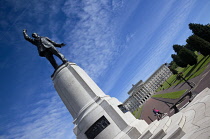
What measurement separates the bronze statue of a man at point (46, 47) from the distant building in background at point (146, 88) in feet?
352

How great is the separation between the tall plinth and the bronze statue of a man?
1.11 metres

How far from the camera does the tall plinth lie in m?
7.17

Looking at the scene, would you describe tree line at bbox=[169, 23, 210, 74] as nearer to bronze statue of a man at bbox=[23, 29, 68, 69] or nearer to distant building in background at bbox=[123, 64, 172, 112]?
bronze statue of a man at bbox=[23, 29, 68, 69]

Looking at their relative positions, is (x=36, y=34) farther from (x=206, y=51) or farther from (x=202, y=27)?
(x=202, y=27)

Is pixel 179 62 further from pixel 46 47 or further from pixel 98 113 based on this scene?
pixel 98 113

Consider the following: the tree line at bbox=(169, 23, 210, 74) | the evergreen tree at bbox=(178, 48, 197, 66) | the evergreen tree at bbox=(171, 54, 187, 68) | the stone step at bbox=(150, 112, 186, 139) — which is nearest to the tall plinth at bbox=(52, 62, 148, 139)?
Result: the stone step at bbox=(150, 112, 186, 139)

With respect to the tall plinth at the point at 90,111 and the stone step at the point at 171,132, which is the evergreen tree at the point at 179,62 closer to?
the tall plinth at the point at 90,111

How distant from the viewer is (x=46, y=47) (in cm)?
1018

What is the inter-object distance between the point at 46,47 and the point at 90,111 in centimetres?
540

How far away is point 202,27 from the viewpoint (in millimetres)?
45188

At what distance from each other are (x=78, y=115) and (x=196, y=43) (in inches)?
1559

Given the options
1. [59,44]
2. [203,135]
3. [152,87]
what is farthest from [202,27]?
[152,87]

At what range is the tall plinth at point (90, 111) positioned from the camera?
23.5 feet

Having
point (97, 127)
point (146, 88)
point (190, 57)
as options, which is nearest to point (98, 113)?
point (97, 127)
